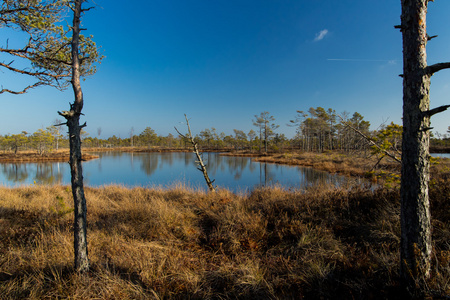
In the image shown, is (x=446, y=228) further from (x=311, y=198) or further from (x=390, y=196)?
(x=311, y=198)

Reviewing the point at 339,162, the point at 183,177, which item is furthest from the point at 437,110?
the point at 339,162

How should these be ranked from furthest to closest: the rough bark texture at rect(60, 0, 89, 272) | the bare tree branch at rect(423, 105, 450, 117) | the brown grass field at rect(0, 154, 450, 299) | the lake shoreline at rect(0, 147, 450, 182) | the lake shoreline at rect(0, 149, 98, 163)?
the lake shoreline at rect(0, 149, 98, 163)
the lake shoreline at rect(0, 147, 450, 182)
the rough bark texture at rect(60, 0, 89, 272)
the brown grass field at rect(0, 154, 450, 299)
the bare tree branch at rect(423, 105, 450, 117)

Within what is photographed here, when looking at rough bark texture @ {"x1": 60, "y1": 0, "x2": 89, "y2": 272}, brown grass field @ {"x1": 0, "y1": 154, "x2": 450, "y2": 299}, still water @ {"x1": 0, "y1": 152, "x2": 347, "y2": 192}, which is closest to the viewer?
brown grass field @ {"x1": 0, "y1": 154, "x2": 450, "y2": 299}

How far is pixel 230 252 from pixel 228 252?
4 centimetres

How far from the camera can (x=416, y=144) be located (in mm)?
1786

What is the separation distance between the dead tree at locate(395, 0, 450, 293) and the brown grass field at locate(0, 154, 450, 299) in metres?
0.19

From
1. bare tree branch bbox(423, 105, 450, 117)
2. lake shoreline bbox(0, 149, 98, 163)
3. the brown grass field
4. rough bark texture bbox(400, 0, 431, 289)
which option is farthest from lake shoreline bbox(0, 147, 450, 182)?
bare tree branch bbox(423, 105, 450, 117)

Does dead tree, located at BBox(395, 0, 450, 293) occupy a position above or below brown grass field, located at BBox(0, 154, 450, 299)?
above

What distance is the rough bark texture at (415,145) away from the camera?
178 cm

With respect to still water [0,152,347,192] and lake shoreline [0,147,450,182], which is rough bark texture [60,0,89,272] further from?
still water [0,152,347,192]

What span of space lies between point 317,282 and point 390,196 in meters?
3.63

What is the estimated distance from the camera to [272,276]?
A: 2.41 m

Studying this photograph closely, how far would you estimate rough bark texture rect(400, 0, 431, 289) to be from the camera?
1.78 m

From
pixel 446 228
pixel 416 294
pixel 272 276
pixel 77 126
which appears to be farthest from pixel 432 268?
pixel 77 126
